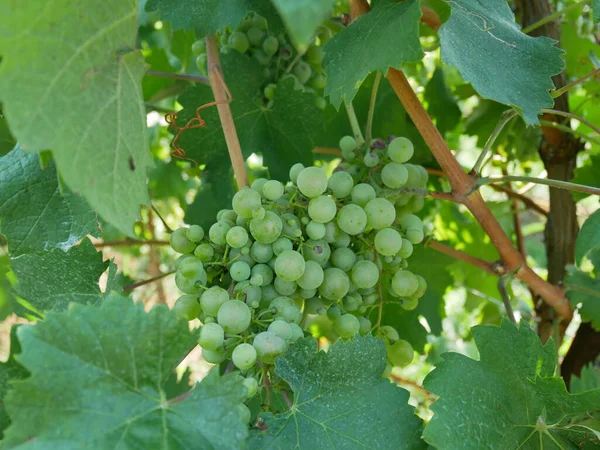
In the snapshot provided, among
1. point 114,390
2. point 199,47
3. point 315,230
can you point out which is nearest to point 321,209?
point 315,230

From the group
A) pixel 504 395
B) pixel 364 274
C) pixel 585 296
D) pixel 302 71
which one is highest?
pixel 302 71

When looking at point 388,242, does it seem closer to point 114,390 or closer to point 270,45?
point 114,390

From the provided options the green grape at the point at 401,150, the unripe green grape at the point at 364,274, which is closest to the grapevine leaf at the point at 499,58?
the green grape at the point at 401,150

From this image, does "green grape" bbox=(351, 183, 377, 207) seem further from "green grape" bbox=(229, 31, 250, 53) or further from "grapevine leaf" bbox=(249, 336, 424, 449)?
"green grape" bbox=(229, 31, 250, 53)

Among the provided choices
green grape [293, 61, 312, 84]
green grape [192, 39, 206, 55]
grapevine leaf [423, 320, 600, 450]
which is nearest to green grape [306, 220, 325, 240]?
grapevine leaf [423, 320, 600, 450]

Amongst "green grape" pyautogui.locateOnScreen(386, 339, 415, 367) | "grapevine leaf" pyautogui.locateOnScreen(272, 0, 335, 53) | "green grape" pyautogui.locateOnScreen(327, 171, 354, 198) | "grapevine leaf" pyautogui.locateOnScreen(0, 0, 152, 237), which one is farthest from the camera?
"green grape" pyautogui.locateOnScreen(386, 339, 415, 367)

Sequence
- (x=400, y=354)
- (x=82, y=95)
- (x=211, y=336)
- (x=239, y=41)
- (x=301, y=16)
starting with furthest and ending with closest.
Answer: (x=239, y=41) < (x=400, y=354) < (x=211, y=336) < (x=82, y=95) < (x=301, y=16)

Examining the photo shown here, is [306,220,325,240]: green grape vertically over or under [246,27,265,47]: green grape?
under
